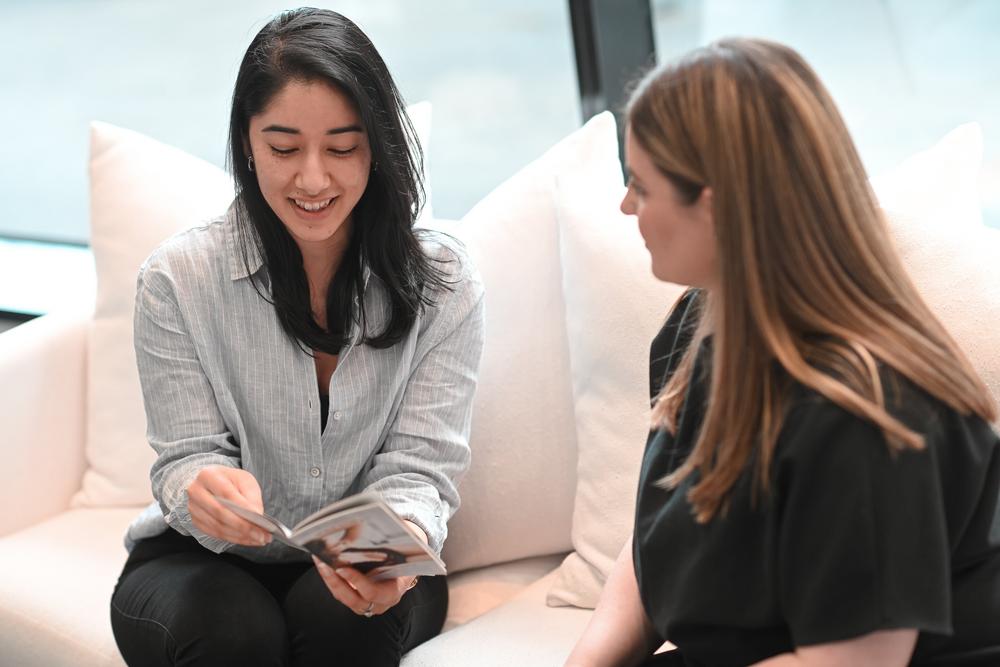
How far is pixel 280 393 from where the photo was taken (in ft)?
5.14

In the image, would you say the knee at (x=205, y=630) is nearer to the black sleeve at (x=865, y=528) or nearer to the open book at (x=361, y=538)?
the open book at (x=361, y=538)

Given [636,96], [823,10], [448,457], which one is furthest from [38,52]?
[636,96]

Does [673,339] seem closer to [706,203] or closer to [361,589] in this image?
[706,203]

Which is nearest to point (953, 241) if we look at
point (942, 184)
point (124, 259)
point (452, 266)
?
point (942, 184)

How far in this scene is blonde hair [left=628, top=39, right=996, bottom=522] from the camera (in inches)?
38.4

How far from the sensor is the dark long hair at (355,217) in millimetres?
1456

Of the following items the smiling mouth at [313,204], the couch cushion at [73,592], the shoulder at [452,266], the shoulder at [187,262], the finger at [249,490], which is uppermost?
the smiling mouth at [313,204]

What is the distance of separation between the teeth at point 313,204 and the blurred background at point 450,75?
1.06 metres

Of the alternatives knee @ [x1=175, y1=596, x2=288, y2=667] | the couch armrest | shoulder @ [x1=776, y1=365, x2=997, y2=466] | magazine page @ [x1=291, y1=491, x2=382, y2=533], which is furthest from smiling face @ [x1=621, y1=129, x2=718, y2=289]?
the couch armrest

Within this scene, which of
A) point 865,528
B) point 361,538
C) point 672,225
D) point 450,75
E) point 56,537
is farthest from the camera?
point 450,75

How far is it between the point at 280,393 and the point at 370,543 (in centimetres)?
40

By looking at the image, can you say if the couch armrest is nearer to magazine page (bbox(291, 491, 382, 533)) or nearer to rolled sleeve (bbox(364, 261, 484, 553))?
rolled sleeve (bbox(364, 261, 484, 553))

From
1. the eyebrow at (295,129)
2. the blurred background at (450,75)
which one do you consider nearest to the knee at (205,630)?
the eyebrow at (295,129)

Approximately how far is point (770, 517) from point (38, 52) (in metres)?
3.05
